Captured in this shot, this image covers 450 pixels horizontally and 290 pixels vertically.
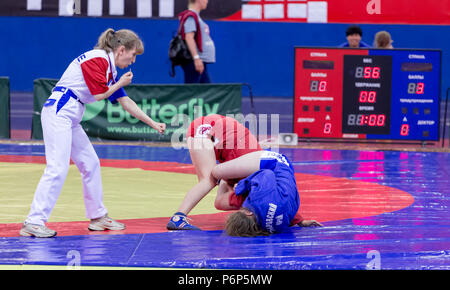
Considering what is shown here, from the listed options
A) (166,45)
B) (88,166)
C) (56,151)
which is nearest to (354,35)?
(88,166)

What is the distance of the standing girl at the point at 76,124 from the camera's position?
597 cm

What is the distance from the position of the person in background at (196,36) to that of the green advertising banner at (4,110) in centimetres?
307

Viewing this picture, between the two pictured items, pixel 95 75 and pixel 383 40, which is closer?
pixel 95 75

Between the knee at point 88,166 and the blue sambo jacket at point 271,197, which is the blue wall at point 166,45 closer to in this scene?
the knee at point 88,166

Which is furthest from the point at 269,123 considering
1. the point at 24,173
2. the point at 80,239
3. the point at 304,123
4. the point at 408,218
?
the point at 80,239

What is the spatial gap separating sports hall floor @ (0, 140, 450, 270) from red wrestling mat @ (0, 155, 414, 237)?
0.4 inches

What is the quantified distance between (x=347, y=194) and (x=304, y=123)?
488cm

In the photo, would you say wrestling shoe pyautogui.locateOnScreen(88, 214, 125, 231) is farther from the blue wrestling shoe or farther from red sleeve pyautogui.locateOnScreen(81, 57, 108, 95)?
red sleeve pyautogui.locateOnScreen(81, 57, 108, 95)

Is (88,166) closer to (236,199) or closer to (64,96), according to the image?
(64,96)

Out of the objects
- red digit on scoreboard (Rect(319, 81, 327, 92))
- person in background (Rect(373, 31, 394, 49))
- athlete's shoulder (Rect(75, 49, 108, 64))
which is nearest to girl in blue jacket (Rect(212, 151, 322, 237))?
athlete's shoulder (Rect(75, 49, 108, 64))

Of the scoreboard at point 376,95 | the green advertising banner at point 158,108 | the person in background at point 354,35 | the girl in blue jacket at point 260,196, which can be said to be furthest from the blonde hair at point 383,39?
the girl in blue jacket at point 260,196

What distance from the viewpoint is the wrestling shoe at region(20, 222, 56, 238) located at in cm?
591

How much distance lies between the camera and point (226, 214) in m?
7.12

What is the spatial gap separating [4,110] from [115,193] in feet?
18.5
